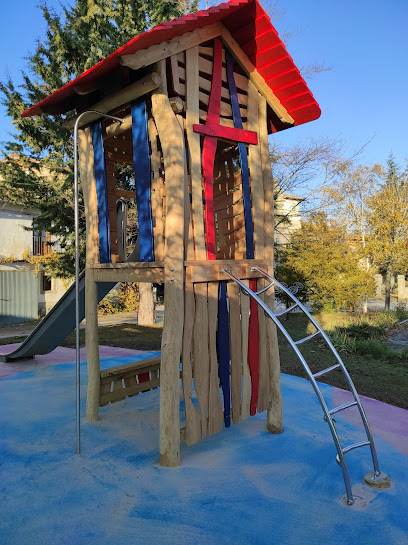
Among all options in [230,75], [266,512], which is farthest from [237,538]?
[230,75]

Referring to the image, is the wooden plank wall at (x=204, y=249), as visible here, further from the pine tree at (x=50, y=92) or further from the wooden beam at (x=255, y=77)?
the pine tree at (x=50, y=92)

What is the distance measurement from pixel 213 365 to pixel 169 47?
3353 mm

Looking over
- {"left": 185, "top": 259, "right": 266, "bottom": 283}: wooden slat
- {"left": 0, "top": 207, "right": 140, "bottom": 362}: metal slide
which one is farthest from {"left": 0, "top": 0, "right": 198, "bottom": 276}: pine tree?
{"left": 185, "top": 259, "right": 266, "bottom": 283}: wooden slat

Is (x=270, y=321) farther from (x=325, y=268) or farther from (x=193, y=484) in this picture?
(x=325, y=268)

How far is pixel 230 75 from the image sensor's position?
16.0 ft

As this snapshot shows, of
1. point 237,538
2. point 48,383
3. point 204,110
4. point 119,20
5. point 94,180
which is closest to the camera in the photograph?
point 237,538

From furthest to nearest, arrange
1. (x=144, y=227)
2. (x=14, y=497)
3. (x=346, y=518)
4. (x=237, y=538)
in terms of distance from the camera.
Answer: (x=144, y=227) < (x=14, y=497) < (x=346, y=518) < (x=237, y=538)

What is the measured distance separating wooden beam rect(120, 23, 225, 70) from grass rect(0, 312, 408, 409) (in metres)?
5.96

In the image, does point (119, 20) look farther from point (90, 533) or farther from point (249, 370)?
point (90, 533)

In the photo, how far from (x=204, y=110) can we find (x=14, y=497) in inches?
169

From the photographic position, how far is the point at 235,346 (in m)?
4.64

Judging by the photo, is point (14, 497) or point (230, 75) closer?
point (14, 497)

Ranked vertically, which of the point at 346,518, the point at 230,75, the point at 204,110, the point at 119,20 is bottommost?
the point at 346,518

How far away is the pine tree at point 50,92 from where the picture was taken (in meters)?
12.2
